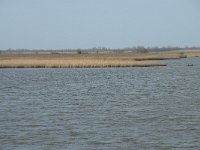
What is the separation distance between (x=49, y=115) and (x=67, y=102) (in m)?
4.75

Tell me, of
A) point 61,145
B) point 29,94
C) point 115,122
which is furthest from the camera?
point 29,94

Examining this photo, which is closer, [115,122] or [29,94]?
[115,122]

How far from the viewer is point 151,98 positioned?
24.7 meters

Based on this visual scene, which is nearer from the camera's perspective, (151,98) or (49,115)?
(49,115)

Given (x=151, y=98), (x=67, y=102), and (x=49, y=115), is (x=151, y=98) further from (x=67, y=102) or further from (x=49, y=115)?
(x=49, y=115)

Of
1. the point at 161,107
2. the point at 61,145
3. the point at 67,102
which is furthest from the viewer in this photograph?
the point at 67,102

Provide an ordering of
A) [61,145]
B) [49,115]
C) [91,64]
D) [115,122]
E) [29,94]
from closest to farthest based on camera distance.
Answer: [61,145] → [115,122] → [49,115] → [29,94] → [91,64]

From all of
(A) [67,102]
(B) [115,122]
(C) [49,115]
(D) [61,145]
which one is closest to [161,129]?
(B) [115,122]

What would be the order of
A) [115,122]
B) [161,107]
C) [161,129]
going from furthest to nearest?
[161,107]
[115,122]
[161,129]

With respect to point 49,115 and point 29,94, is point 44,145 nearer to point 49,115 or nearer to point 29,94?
point 49,115

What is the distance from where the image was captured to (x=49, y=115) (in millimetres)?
18547

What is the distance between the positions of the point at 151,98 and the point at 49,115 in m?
7.65

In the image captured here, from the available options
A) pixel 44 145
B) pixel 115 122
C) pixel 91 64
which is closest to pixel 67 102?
pixel 115 122

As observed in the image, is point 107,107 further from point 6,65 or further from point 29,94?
point 6,65
